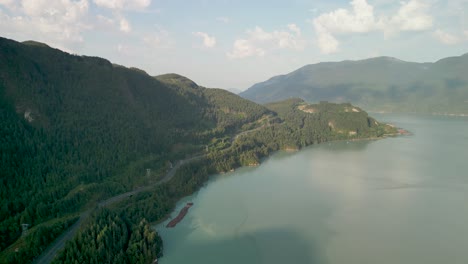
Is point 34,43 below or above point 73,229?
above

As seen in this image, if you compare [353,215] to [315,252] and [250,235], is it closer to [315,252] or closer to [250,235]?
[315,252]

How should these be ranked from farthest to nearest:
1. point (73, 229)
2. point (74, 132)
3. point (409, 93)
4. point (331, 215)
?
point (409, 93) → point (74, 132) → point (331, 215) → point (73, 229)

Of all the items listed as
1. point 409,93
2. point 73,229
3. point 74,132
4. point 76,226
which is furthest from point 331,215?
point 409,93

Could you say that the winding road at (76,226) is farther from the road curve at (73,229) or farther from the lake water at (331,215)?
the lake water at (331,215)

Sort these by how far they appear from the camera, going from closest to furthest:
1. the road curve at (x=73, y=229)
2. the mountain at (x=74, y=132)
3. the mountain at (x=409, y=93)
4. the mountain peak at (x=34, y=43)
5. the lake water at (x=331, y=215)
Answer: the road curve at (x=73, y=229) < the lake water at (x=331, y=215) < the mountain at (x=74, y=132) < the mountain peak at (x=34, y=43) < the mountain at (x=409, y=93)

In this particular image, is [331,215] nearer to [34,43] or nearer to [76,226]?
[76,226]

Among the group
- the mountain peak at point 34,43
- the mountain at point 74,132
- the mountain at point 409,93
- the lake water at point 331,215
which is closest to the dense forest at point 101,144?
the mountain at point 74,132

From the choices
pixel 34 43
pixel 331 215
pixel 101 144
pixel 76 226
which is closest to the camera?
pixel 76 226
